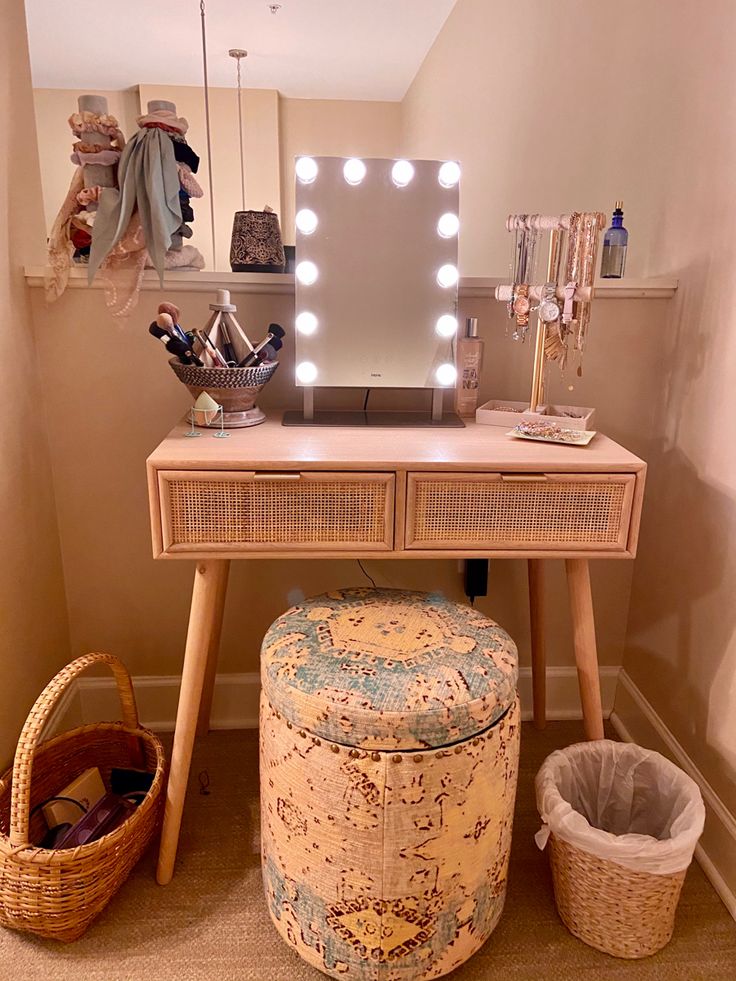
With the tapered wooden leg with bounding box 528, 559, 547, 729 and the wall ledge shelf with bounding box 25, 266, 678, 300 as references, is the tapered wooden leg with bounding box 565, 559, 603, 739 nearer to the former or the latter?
the tapered wooden leg with bounding box 528, 559, 547, 729

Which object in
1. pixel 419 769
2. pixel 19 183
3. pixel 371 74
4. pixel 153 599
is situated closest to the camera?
pixel 419 769

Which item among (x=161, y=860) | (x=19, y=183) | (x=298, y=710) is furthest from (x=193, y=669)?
(x=19, y=183)

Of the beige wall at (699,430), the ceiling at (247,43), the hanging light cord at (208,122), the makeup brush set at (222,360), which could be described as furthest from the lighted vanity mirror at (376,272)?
the hanging light cord at (208,122)

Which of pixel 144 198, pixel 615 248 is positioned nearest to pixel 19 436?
pixel 144 198

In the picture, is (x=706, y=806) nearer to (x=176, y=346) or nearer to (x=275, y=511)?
(x=275, y=511)

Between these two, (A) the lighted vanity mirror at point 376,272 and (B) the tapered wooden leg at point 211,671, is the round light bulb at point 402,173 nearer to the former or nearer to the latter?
(A) the lighted vanity mirror at point 376,272

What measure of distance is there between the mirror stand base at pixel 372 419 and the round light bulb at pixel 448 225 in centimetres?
36

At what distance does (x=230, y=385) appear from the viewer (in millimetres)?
1298

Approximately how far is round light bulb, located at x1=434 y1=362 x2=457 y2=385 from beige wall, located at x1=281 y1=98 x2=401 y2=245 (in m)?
3.62

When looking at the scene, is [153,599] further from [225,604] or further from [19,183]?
[19,183]

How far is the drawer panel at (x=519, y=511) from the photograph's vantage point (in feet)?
3.73

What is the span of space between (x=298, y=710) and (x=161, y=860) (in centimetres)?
54

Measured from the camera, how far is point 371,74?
4.19 metres

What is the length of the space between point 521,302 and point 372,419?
0.37 metres
